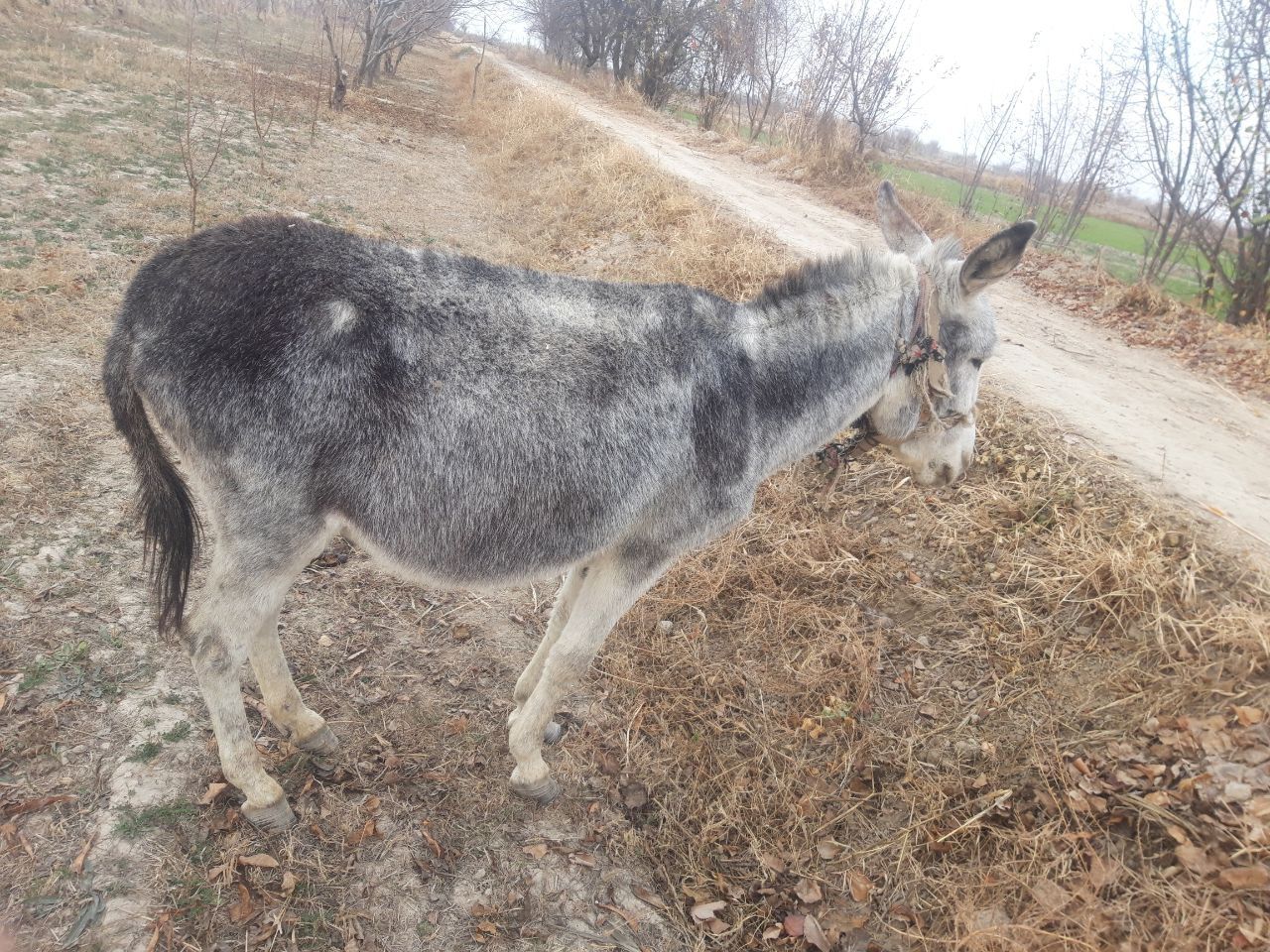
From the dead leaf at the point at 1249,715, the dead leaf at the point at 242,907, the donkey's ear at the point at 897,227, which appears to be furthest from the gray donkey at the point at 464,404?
the dead leaf at the point at 1249,715

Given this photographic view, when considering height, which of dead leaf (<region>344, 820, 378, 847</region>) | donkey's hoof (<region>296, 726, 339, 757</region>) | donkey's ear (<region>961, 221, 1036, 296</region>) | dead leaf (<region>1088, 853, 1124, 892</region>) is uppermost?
donkey's ear (<region>961, 221, 1036, 296</region>)

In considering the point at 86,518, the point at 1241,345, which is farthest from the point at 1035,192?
the point at 86,518

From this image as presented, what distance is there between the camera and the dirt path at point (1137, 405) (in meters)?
4.85

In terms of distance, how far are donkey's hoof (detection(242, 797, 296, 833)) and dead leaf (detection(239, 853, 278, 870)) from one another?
0.46 feet

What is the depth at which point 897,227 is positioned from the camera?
3.93 meters

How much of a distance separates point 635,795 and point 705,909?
2.38ft

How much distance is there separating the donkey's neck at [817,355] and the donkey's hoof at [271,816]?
2.84m

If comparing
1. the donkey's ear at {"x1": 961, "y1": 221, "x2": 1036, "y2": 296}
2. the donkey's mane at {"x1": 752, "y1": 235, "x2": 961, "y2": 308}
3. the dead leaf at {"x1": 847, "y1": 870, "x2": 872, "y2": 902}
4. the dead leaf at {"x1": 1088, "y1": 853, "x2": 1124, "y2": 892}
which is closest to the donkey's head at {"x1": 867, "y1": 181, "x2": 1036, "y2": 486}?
the donkey's ear at {"x1": 961, "y1": 221, "x2": 1036, "y2": 296}

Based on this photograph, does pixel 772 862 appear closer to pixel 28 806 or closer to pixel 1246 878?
pixel 1246 878

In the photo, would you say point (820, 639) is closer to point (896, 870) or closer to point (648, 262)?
point (896, 870)

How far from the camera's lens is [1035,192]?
15383 millimetres

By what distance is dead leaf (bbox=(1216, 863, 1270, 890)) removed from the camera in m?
2.52

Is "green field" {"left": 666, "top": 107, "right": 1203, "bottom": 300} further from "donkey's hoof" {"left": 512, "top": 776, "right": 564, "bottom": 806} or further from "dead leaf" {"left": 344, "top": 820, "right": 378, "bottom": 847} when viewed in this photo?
"dead leaf" {"left": 344, "top": 820, "right": 378, "bottom": 847}

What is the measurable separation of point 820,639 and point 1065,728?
1423 mm
